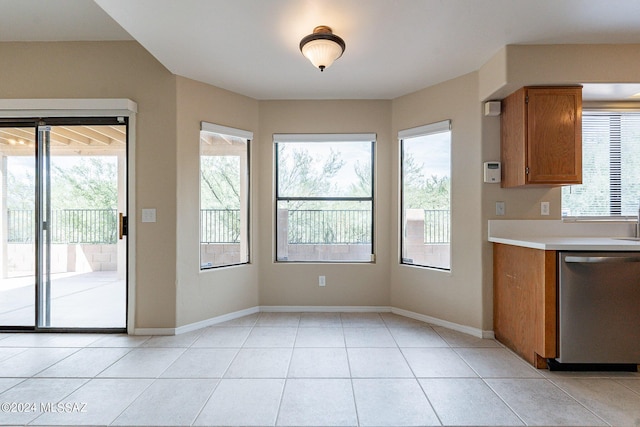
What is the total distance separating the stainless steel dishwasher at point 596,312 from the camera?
222 cm

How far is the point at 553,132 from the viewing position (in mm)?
2568

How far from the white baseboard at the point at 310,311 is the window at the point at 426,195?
0.59 meters

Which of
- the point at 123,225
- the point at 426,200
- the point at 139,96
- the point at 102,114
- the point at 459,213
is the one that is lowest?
the point at 123,225

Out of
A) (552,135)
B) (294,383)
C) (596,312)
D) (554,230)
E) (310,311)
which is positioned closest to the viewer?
(294,383)

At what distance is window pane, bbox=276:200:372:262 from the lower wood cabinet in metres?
1.46

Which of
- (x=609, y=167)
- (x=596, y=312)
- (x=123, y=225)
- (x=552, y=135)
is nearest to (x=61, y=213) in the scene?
(x=123, y=225)

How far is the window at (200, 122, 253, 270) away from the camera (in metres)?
3.35

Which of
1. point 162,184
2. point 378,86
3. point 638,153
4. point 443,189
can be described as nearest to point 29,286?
point 162,184

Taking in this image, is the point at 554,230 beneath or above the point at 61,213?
beneath

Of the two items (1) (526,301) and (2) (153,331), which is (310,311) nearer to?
(2) (153,331)

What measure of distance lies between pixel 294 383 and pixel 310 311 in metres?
1.58

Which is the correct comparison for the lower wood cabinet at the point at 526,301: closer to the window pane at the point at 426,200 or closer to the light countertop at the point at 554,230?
the light countertop at the point at 554,230

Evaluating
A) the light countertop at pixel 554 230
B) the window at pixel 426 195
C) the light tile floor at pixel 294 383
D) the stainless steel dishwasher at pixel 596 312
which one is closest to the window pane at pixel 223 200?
the light tile floor at pixel 294 383

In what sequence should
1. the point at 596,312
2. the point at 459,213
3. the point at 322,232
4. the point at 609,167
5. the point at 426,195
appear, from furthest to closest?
the point at 322,232 < the point at 426,195 < the point at 459,213 < the point at 609,167 < the point at 596,312
